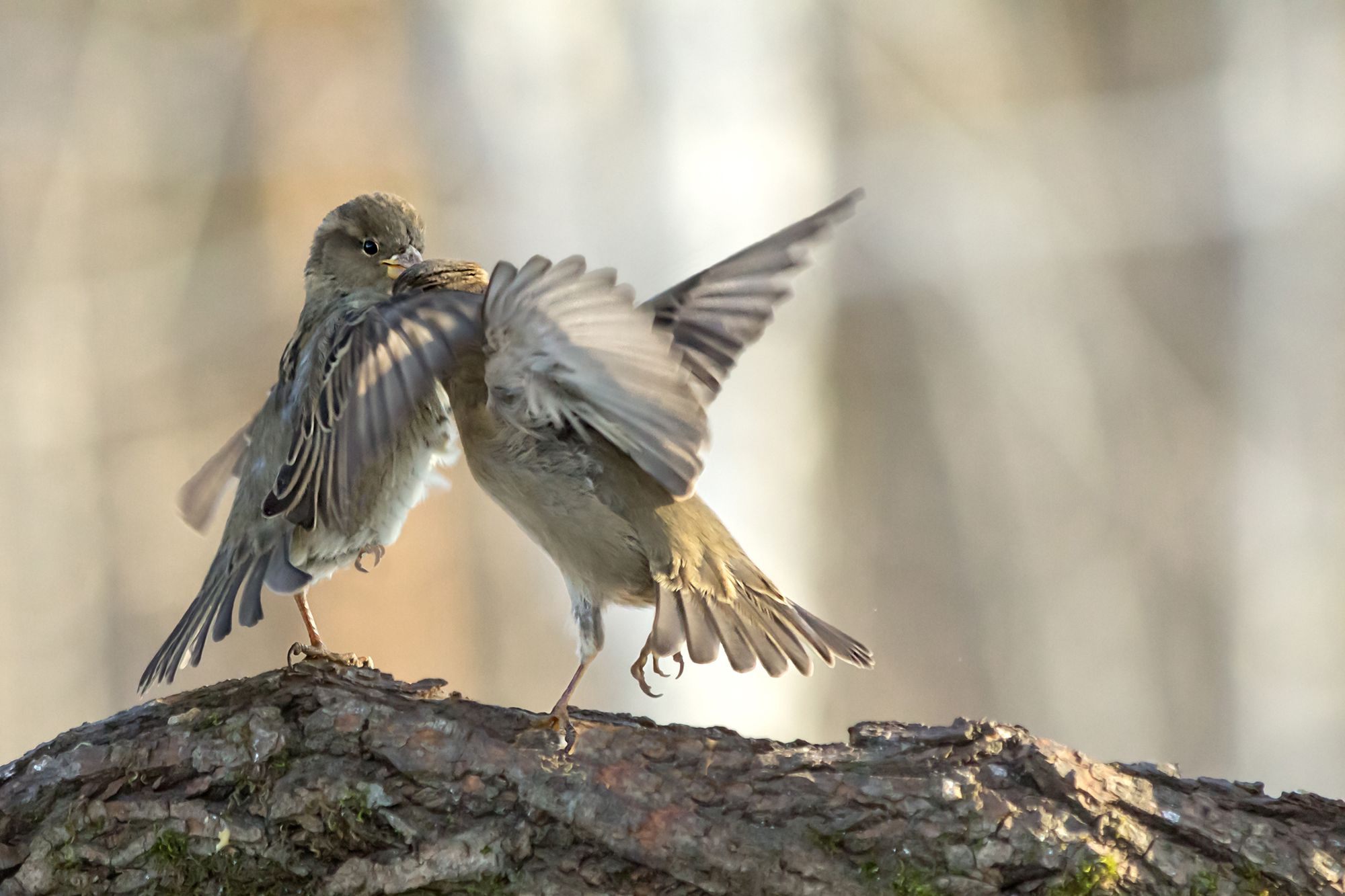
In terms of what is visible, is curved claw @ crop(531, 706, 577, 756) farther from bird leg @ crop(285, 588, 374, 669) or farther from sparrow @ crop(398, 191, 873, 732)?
bird leg @ crop(285, 588, 374, 669)

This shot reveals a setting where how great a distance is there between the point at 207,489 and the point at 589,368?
155 centimetres

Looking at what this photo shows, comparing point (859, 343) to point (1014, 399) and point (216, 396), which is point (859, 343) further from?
point (216, 396)

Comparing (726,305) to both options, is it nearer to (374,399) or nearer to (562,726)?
(374,399)

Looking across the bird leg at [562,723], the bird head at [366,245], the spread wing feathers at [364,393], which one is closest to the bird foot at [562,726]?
the bird leg at [562,723]

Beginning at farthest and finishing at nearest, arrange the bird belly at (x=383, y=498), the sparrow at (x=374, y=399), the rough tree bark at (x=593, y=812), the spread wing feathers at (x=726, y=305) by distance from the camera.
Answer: the spread wing feathers at (x=726, y=305) → the bird belly at (x=383, y=498) → the sparrow at (x=374, y=399) → the rough tree bark at (x=593, y=812)

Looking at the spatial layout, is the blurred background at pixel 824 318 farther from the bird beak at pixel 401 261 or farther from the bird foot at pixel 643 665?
the bird foot at pixel 643 665

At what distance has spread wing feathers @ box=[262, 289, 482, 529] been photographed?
9.40 ft

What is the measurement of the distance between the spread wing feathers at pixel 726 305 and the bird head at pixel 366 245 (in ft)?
2.68

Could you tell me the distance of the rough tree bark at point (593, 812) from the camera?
2.26m

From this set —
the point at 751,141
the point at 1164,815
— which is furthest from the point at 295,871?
the point at 751,141

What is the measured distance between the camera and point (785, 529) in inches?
248

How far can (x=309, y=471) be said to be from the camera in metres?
3.10

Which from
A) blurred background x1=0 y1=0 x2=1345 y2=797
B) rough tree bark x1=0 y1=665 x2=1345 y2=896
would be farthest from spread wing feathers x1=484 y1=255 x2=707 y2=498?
blurred background x1=0 y1=0 x2=1345 y2=797

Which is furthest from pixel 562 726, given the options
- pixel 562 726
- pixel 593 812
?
pixel 593 812
